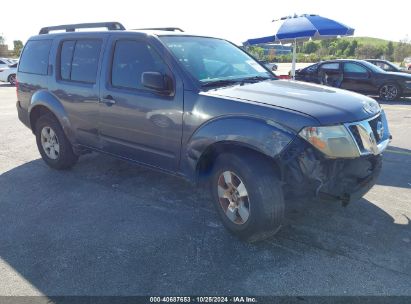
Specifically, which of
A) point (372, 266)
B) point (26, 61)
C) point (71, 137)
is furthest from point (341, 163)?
point (26, 61)

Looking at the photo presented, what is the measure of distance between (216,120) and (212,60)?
1024mm

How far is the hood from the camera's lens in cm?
285

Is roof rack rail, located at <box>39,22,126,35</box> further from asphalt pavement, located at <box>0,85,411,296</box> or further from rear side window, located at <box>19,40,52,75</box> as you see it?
asphalt pavement, located at <box>0,85,411,296</box>

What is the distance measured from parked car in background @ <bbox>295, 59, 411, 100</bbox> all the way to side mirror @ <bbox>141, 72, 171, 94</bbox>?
32.4 ft

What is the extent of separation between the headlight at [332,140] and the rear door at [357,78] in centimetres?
1094

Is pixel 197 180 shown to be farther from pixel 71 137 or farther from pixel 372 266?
pixel 71 137

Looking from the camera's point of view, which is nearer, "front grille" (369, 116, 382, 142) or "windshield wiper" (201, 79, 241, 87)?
"front grille" (369, 116, 382, 142)

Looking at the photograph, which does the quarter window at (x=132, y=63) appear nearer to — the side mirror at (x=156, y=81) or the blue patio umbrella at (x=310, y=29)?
the side mirror at (x=156, y=81)

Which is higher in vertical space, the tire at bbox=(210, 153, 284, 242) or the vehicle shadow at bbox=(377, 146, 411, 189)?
the tire at bbox=(210, 153, 284, 242)

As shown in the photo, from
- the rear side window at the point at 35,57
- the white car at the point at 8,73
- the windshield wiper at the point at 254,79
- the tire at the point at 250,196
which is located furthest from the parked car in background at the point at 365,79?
the white car at the point at 8,73

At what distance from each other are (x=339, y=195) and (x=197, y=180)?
1.30m

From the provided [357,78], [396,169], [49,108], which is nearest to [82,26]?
[49,108]

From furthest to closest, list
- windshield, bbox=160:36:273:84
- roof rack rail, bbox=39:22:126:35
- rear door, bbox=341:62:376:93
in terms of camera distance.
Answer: rear door, bbox=341:62:376:93, roof rack rail, bbox=39:22:126:35, windshield, bbox=160:36:273:84

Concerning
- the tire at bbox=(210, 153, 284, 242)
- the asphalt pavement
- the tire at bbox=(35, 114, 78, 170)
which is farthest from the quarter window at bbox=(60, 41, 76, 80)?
the tire at bbox=(210, 153, 284, 242)
